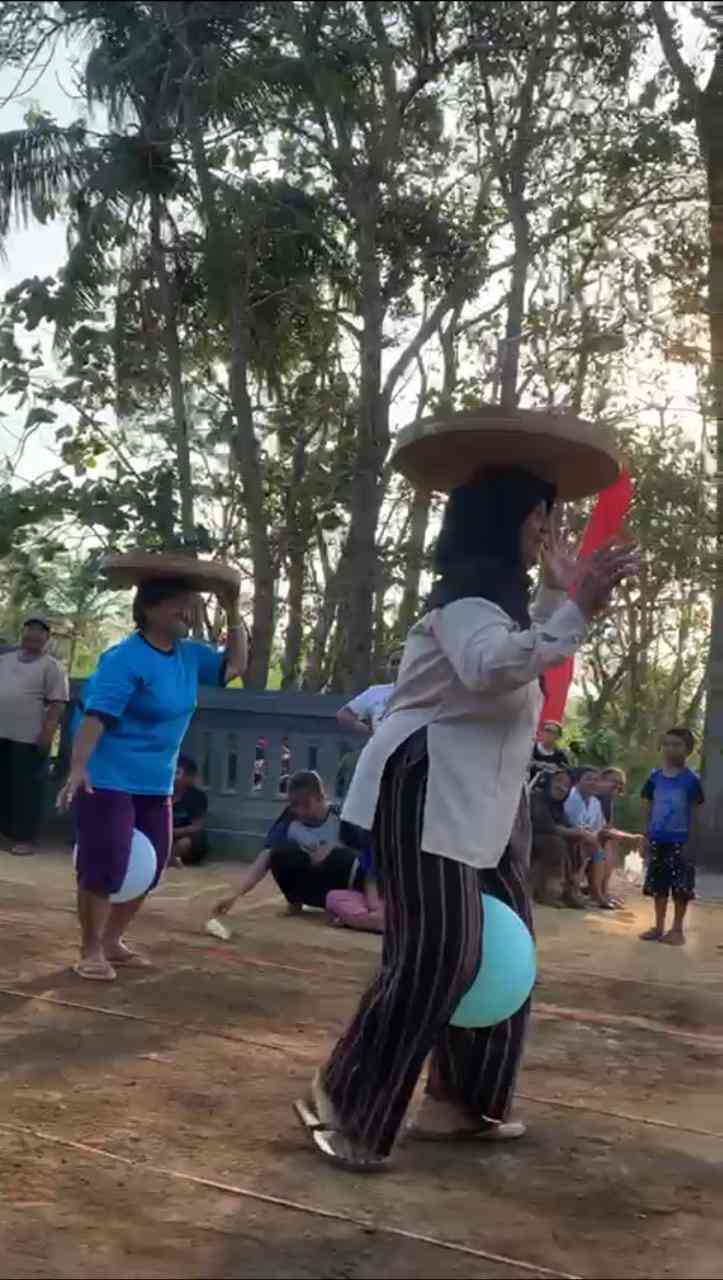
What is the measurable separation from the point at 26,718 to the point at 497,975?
772 centimetres

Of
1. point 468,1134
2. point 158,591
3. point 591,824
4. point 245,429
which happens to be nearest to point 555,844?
point 591,824

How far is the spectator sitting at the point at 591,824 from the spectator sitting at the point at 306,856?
6.11 ft

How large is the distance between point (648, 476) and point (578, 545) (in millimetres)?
12701

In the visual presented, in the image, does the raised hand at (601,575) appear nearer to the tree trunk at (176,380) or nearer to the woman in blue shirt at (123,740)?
the woman in blue shirt at (123,740)

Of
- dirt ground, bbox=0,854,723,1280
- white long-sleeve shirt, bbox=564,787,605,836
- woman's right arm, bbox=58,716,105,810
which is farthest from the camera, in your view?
white long-sleeve shirt, bbox=564,787,605,836

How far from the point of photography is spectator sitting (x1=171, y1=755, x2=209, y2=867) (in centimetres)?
1018

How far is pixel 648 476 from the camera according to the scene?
1593 cm

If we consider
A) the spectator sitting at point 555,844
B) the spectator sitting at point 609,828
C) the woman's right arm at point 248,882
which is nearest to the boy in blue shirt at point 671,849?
the spectator sitting at point 555,844

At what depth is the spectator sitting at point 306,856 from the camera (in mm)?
7992

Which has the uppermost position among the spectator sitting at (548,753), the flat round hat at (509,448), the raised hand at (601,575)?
the flat round hat at (509,448)

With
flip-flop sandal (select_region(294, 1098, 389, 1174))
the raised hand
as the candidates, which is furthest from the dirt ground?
the raised hand

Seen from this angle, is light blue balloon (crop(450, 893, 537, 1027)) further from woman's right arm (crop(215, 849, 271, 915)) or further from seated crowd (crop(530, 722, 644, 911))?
seated crowd (crop(530, 722, 644, 911))

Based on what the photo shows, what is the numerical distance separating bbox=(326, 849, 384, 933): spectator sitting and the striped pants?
403 cm

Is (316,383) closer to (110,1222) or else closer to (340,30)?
(340,30)
